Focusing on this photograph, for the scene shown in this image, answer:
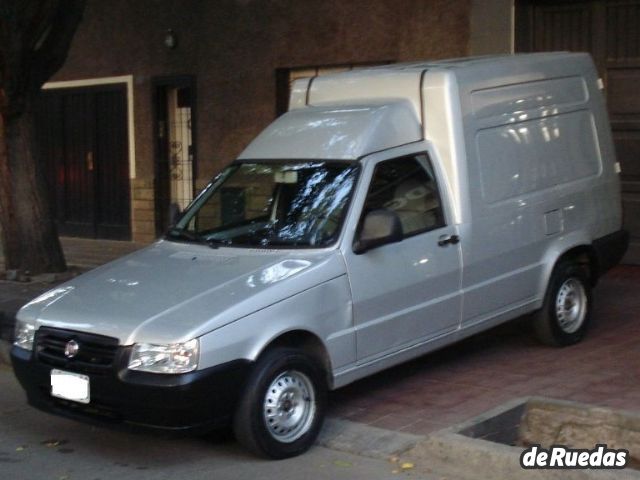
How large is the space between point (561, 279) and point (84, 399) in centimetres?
400

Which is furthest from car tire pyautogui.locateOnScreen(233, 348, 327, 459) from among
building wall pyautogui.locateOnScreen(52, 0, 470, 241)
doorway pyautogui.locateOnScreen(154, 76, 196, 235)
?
doorway pyautogui.locateOnScreen(154, 76, 196, 235)

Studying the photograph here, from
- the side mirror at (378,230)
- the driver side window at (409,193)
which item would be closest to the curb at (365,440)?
the side mirror at (378,230)

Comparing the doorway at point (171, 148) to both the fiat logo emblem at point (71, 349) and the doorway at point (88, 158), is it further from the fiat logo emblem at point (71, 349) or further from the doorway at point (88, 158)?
the fiat logo emblem at point (71, 349)

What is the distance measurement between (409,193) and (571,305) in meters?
2.06

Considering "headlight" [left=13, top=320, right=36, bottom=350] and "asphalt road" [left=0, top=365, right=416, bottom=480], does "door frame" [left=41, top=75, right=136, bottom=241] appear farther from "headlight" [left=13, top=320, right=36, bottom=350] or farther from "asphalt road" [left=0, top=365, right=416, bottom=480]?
"headlight" [left=13, top=320, right=36, bottom=350]

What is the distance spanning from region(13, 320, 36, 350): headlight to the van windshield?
50.3 inches

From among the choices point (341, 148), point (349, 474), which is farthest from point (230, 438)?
point (341, 148)

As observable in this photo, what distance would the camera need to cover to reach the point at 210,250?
6938 millimetres

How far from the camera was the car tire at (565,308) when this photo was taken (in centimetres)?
818

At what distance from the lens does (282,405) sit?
6172 mm

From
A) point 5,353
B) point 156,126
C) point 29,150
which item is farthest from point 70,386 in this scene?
point 156,126

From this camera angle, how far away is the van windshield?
6.79 metres

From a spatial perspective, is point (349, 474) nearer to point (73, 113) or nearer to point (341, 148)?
point (341, 148)

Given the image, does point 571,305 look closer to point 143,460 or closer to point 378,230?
point 378,230
